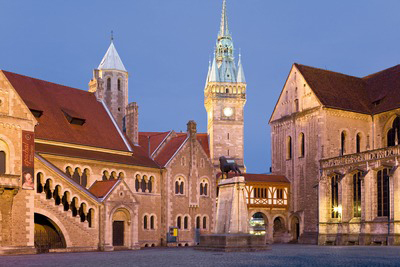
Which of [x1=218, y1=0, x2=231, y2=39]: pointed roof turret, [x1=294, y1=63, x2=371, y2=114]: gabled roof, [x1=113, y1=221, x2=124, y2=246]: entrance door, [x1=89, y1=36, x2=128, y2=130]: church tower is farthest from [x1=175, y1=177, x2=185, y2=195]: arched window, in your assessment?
[x1=218, y1=0, x2=231, y2=39]: pointed roof turret

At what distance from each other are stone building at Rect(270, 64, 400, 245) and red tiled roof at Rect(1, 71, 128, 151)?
19038 millimetres

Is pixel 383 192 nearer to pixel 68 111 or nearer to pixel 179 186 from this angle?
pixel 179 186

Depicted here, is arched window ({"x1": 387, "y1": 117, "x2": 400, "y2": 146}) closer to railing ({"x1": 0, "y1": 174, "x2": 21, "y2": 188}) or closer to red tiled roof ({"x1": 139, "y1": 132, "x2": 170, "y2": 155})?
red tiled roof ({"x1": 139, "y1": 132, "x2": 170, "y2": 155})

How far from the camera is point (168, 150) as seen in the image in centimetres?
5500

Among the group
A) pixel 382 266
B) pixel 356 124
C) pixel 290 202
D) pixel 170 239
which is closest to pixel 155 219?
pixel 170 239

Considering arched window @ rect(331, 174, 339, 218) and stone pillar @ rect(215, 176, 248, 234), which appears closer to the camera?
stone pillar @ rect(215, 176, 248, 234)

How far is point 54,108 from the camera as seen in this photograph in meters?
47.7

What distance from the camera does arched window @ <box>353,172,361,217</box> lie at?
49625mm

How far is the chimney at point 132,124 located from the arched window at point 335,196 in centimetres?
1913

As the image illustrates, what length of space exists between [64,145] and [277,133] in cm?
2720

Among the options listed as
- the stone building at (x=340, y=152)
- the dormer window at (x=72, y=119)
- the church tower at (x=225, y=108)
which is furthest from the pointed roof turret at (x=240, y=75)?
the dormer window at (x=72, y=119)

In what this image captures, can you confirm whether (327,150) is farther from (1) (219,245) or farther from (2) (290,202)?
(1) (219,245)

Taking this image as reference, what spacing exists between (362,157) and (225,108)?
6231 centimetres

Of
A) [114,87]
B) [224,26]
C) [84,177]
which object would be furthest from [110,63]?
[224,26]
